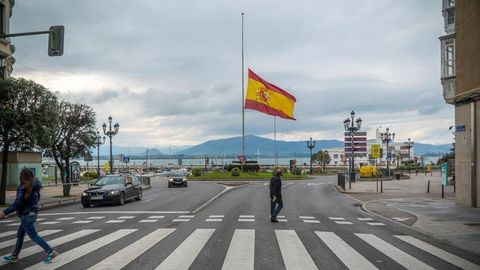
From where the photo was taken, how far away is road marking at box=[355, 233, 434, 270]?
8742 millimetres

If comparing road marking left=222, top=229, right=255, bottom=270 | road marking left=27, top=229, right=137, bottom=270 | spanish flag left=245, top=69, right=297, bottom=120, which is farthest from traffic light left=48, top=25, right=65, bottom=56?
spanish flag left=245, top=69, right=297, bottom=120

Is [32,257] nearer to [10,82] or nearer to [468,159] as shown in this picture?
[10,82]

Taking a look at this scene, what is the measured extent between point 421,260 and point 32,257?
24.8 ft

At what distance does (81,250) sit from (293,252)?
4.43 metres

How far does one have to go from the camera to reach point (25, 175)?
28.9 feet

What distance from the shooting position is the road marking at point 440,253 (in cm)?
894

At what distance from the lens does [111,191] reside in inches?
883

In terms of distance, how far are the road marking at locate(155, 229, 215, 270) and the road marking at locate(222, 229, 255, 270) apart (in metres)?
0.67

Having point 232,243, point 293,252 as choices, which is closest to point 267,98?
point 232,243

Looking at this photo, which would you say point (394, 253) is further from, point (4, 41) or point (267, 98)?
point (267, 98)

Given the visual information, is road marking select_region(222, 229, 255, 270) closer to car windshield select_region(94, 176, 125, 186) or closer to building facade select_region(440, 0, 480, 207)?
building facade select_region(440, 0, 480, 207)

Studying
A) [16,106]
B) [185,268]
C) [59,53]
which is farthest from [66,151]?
[185,268]

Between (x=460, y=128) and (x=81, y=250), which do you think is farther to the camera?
(x=460, y=128)

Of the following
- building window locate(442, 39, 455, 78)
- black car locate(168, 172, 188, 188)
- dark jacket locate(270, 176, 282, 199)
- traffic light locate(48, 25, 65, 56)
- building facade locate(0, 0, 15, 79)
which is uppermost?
building facade locate(0, 0, 15, 79)
